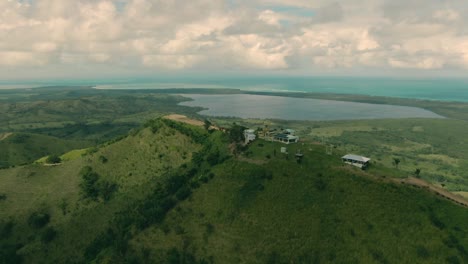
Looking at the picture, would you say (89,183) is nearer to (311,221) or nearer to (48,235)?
(48,235)

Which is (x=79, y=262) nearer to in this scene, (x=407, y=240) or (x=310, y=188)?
(x=310, y=188)

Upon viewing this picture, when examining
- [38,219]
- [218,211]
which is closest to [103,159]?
[38,219]

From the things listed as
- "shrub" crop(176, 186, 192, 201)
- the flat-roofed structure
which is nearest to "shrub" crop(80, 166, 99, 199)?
"shrub" crop(176, 186, 192, 201)

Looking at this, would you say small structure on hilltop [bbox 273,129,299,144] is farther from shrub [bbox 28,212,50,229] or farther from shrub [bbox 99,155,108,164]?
shrub [bbox 28,212,50,229]

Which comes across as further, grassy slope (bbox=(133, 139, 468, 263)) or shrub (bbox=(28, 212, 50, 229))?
shrub (bbox=(28, 212, 50, 229))

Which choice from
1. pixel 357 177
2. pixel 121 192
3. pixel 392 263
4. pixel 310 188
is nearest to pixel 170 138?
pixel 121 192

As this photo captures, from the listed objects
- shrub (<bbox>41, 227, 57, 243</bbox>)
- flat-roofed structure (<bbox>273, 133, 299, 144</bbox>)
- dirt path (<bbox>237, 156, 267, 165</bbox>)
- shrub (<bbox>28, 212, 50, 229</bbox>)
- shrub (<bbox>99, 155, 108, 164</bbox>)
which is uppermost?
flat-roofed structure (<bbox>273, 133, 299, 144</bbox>)

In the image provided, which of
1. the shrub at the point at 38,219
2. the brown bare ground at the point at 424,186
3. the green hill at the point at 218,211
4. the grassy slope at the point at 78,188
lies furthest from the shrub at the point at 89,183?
the brown bare ground at the point at 424,186

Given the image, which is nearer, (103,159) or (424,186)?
(424,186)
